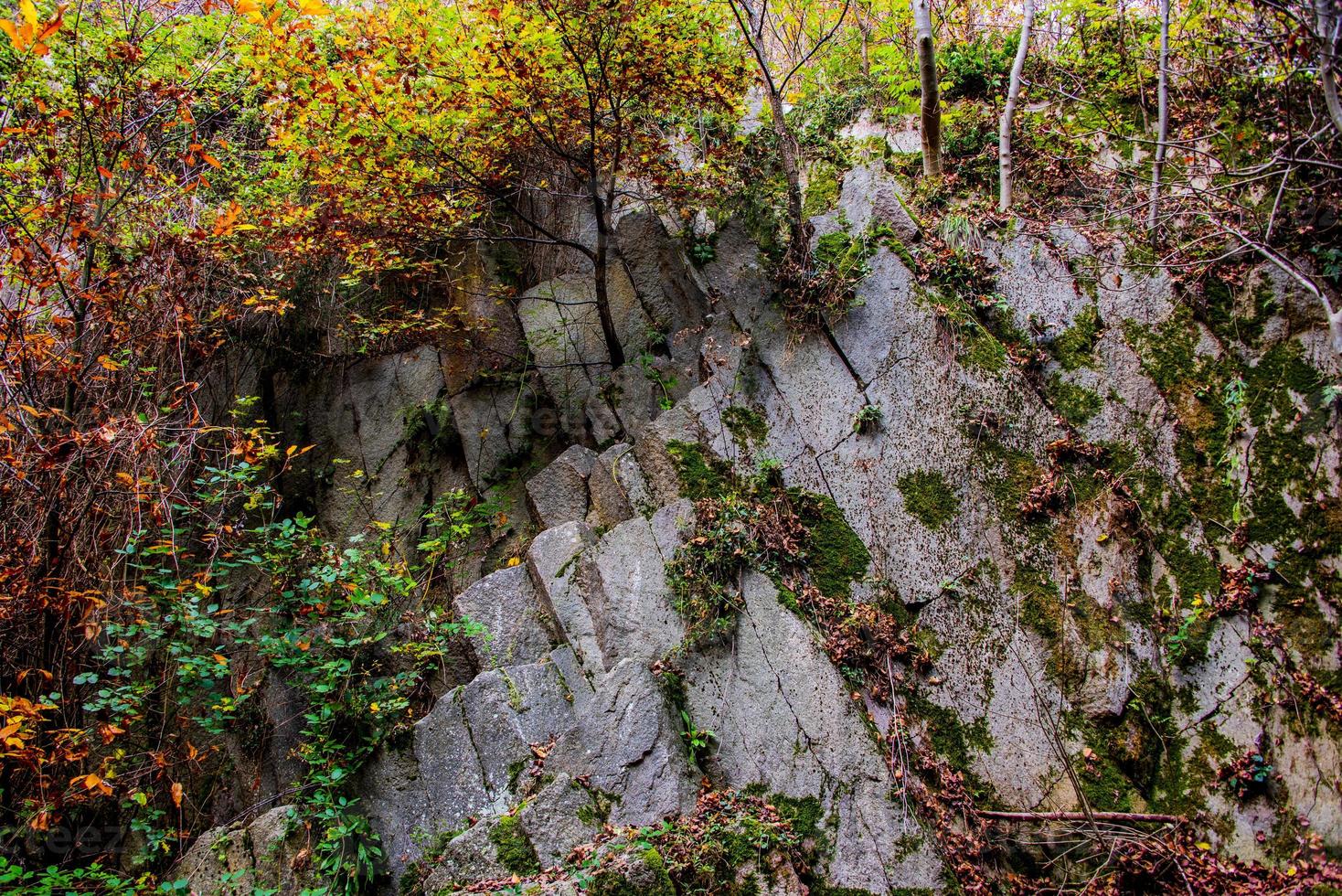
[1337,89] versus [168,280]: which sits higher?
[168,280]

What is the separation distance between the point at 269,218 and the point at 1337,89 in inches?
379

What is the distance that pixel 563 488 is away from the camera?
24.3ft

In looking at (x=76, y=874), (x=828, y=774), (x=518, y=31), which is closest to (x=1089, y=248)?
(x=828, y=774)

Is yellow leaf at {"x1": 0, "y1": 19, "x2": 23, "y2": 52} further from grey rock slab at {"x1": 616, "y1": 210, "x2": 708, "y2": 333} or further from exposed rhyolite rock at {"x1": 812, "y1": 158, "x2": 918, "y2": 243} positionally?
exposed rhyolite rock at {"x1": 812, "y1": 158, "x2": 918, "y2": 243}

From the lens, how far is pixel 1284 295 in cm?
540

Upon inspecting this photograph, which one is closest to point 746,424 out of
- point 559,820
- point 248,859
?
point 559,820

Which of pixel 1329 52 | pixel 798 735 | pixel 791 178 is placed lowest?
pixel 798 735

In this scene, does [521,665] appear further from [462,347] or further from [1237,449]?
[1237,449]

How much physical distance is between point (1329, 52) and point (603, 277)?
6042mm

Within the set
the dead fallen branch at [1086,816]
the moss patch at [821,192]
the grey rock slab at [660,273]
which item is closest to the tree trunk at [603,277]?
the grey rock slab at [660,273]

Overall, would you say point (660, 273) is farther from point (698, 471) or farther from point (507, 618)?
point (507, 618)

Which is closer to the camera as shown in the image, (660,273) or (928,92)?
(928,92)

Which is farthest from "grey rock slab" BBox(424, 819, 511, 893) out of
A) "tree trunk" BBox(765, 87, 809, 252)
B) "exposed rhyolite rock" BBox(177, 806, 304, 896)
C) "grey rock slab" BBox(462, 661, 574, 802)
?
"tree trunk" BBox(765, 87, 809, 252)

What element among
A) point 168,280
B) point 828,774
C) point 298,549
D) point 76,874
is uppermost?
point 168,280
